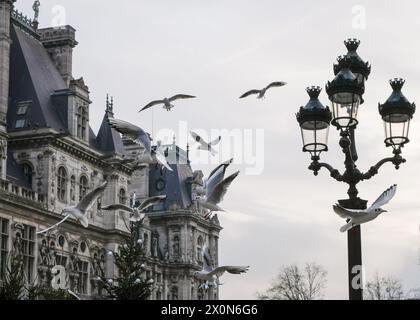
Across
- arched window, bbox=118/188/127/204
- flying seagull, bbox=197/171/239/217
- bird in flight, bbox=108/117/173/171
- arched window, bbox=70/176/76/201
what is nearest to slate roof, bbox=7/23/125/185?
arched window, bbox=118/188/127/204

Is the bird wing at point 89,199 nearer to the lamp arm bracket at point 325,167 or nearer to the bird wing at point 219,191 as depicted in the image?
the bird wing at point 219,191

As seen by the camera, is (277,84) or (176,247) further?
(176,247)

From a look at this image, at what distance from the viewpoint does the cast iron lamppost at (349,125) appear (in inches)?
709

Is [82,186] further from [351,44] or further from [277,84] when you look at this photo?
[351,44]

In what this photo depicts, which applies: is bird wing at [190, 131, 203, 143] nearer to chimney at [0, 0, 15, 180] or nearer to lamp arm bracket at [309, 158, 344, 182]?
lamp arm bracket at [309, 158, 344, 182]

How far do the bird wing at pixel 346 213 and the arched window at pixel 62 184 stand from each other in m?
45.4

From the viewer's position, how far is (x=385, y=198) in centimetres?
1767

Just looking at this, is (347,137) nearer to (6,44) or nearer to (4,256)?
(4,256)

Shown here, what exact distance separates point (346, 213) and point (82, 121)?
4936 centimetres

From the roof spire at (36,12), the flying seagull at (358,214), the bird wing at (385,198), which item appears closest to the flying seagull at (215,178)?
the bird wing at (385,198)

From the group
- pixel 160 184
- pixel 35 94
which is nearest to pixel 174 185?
pixel 160 184

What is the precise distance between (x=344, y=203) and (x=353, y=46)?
3935 mm

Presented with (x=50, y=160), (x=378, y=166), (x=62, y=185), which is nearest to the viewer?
(x=378, y=166)
